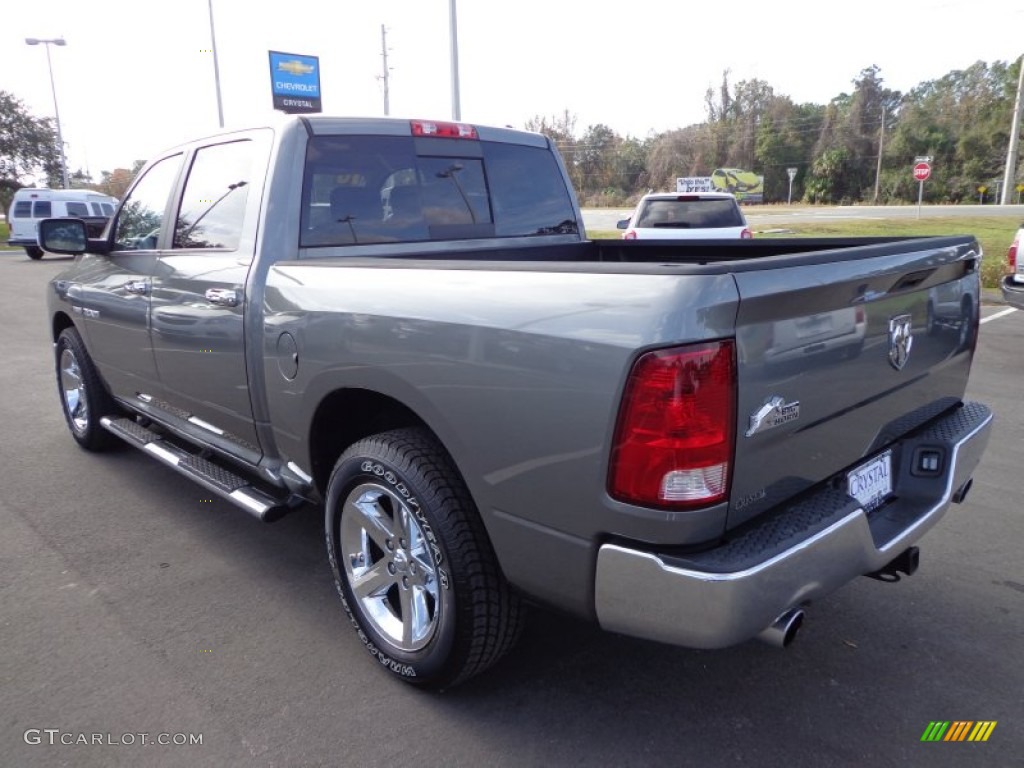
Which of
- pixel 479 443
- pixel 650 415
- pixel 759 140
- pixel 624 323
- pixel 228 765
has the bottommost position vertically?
pixel 228 765

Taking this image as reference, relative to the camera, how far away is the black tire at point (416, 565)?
2.38 meters

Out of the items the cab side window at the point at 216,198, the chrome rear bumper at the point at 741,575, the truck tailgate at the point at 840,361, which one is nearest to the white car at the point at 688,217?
the cab side window at the point at 216,198

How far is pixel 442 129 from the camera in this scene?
12.2ft

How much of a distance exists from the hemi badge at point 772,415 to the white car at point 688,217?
8.99 m

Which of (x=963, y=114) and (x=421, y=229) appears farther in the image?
(x=963, y=114)

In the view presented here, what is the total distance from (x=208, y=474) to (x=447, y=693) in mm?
1692

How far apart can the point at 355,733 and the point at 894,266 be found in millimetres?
2231

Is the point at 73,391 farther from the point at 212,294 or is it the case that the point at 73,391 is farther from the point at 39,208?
the point at 39,208

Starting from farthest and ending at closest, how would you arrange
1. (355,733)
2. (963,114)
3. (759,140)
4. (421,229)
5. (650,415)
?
(759,140) < (963,114) < (421,229) < (355,733) < (650,415)

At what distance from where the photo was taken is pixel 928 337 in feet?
8.75

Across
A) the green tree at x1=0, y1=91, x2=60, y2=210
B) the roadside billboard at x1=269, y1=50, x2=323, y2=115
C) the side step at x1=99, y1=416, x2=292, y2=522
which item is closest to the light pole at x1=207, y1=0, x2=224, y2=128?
the roadside billboard at x1=269, y1=50, x2=323, y2=115

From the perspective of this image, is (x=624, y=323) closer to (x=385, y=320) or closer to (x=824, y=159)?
(x=385, y=320)

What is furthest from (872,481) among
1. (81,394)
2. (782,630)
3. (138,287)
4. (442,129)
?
(81,394)

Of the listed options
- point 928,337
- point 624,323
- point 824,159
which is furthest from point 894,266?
point 824,159
